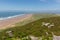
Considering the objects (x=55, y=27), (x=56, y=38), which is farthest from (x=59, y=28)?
(x=56, y=38)

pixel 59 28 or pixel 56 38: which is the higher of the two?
pixel 56 38

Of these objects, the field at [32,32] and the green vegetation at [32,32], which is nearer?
the green vegetation at [32,32]

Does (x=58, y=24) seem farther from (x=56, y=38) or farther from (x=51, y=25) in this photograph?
(x=56, y=38)

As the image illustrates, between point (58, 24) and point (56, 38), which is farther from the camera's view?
point (58, 24)

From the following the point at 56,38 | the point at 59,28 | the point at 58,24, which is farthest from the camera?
the point at 58,24

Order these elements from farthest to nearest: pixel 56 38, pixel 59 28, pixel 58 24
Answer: pixel 58 24 < pixel 59 28 < pixel 56 38

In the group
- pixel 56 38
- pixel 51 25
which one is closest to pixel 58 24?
pixel 51 25

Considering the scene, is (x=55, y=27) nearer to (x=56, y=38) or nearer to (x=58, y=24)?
(x=58, y=24)

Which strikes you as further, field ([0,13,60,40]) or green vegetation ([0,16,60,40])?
field ([0,13,60,40])

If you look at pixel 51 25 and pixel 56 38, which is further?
pixel 51 25
